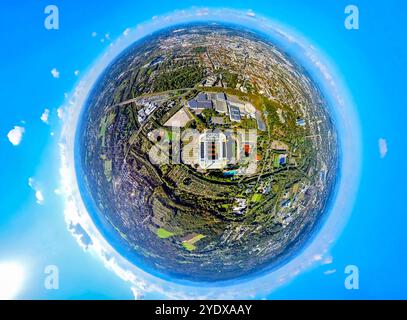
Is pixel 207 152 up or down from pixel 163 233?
up

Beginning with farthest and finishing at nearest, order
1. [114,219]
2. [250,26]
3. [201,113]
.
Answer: [250,26], [114,219], [201,113]

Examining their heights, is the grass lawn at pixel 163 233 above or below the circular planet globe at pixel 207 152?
below

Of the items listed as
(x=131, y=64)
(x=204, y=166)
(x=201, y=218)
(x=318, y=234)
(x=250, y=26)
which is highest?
(x=250, y=26)

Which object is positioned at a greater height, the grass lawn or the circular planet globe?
the circular planet globe

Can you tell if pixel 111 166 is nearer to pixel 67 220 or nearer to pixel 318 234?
pixel 67 220

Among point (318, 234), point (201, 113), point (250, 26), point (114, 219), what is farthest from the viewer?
point (250, 26)

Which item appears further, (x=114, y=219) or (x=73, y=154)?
(x=73, y=154)

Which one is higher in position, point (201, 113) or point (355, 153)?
point (201, 113)

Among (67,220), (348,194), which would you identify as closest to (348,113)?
(348,194)
